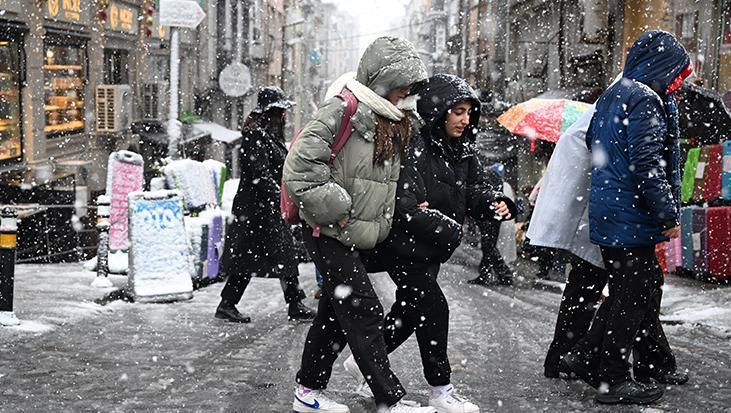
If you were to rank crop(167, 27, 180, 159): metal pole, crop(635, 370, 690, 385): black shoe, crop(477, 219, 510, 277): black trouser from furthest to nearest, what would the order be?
1. crop(167, 27, 180, 159): metal pole
2. crop(477, 219, 510, 277): black trouser
3. crop(635, 370, 690, 385): black shoe

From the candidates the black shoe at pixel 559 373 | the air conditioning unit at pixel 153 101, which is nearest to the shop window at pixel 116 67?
the air conditioning unit at pixel 153 101

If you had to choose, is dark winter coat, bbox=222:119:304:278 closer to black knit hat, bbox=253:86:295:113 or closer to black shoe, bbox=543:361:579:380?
black knit hat, bbox=253:86:295:113

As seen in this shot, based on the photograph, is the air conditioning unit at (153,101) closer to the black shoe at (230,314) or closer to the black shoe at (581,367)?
the black shoe at (230,314)

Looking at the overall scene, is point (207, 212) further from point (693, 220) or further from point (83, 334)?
point (693, 220)

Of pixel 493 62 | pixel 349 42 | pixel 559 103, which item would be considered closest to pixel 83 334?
pixel 559 103

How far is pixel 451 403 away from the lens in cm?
447

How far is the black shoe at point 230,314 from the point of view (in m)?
7.46

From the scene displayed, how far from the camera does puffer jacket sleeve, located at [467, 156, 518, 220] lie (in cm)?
458

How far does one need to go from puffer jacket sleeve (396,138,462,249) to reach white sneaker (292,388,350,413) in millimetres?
930

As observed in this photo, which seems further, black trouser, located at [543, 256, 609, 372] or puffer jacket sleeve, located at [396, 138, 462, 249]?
black trouser, located at [543, 256, 609, 372]

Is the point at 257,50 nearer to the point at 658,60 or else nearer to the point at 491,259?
the point at 491,259

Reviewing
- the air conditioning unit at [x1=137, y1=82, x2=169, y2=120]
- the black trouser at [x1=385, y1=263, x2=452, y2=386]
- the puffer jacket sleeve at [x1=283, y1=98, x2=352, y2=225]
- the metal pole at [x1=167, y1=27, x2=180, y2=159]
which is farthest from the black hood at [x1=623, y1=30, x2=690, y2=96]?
the air conditioning unit at [x1=137, y1=82, x2=169, y2=120]

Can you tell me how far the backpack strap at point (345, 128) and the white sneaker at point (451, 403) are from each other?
1.31 meters

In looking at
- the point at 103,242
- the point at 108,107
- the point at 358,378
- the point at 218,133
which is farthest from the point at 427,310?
the point at 218,133
